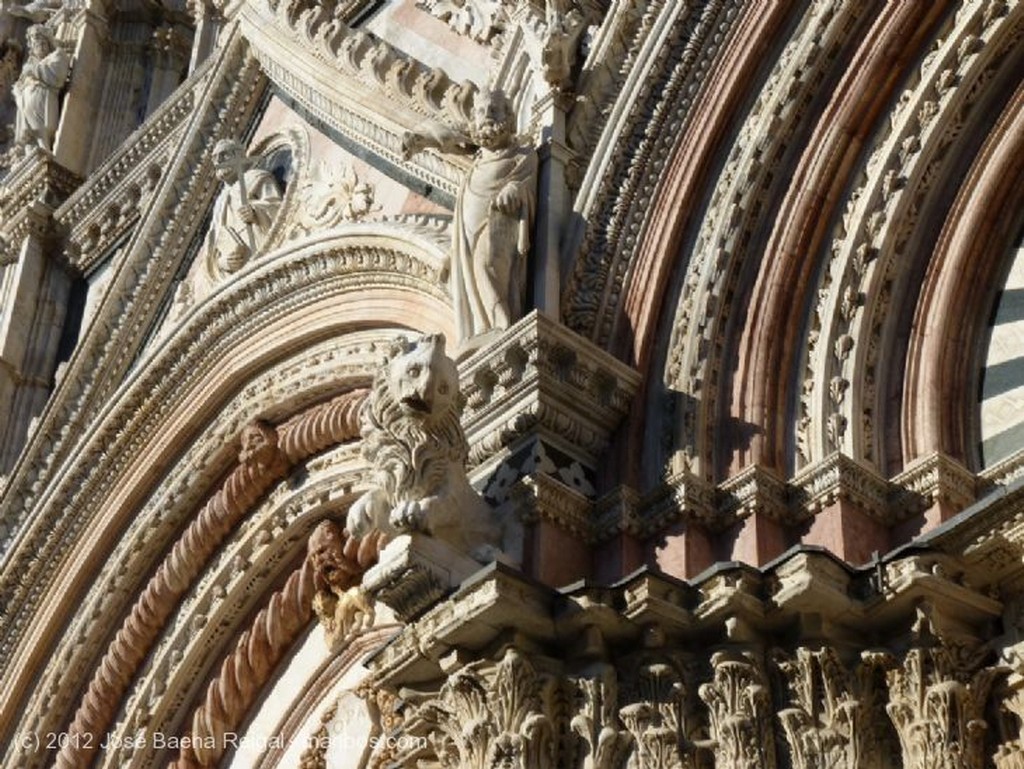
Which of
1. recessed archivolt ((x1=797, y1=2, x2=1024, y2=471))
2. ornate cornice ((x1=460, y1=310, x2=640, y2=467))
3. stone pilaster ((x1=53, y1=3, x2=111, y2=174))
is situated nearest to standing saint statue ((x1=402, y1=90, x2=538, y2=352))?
ornate cornice ((x1=460, y1=310, x2=640, y2=467))

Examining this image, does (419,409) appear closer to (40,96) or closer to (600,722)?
(600,722)

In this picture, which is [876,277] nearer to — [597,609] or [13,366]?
[597,609]

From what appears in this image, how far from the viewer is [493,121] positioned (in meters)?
7.80

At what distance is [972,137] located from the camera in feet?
23.6

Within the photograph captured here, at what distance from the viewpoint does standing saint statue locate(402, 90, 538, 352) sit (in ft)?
24.3

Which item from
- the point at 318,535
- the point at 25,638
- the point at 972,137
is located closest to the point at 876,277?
the point at 972,137

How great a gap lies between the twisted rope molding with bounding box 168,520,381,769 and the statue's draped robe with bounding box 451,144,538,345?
9.04 ft

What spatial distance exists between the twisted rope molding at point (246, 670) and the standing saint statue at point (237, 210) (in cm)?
182

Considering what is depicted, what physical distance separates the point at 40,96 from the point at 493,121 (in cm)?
728

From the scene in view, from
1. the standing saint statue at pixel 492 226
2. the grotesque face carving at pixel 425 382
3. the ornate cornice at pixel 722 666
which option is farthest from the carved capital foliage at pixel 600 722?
the standing saint statue at pixel 492 226

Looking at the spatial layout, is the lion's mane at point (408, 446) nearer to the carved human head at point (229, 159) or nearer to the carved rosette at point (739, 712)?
the carved rosette at point (739, 712)

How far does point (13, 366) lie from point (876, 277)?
6.96 m

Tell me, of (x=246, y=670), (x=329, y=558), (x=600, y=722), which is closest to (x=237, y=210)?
(x=329, y=558)

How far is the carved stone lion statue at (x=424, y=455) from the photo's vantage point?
6445 mm
